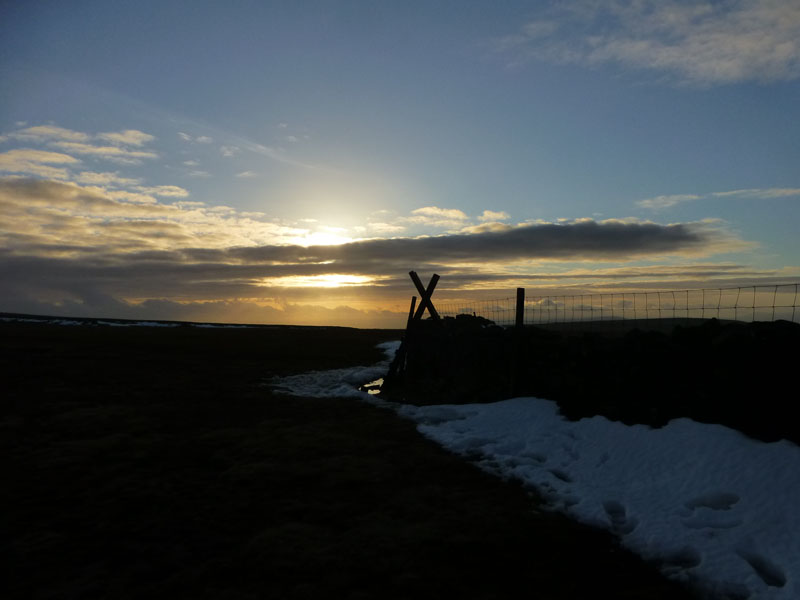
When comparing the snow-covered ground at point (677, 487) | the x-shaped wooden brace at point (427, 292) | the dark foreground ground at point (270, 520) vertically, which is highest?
the x-shaped wooden brace at point (427, 292)

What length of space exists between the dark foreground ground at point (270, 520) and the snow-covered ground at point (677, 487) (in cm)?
48

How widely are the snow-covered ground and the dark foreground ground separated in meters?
0.48

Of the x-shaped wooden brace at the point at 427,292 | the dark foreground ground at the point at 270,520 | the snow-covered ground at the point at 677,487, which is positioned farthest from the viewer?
the x-shaped wooden brace at the point at 427,292

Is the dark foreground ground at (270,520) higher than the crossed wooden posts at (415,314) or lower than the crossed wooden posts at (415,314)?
lower

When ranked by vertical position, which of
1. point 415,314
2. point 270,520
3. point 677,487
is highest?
point 415,314

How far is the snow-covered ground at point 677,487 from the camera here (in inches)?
202

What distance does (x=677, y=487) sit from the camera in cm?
676

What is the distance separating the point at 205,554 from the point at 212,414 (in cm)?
782

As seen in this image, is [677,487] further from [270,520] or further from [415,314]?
[415,314]

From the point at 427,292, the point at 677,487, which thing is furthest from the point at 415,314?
the point at 677,487

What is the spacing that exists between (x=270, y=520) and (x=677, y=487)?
539 centimetres

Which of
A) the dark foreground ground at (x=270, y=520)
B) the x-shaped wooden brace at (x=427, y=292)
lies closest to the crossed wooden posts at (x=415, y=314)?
the x-shaped wooden brace at (x=427, y=292)

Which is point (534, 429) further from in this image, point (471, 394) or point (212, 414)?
point (212, 414)

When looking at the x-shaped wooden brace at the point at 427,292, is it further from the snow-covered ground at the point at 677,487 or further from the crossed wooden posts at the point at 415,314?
the snow-covered ground at the point at 677,487
